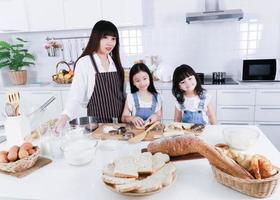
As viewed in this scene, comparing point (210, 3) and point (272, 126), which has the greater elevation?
point (210, 3)

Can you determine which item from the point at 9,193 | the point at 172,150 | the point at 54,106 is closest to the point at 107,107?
the point at 172,150

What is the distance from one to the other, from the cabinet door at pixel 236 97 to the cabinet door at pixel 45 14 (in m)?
1.87

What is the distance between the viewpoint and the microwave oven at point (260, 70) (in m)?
2.65

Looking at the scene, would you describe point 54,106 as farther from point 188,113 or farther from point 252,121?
point 252,121

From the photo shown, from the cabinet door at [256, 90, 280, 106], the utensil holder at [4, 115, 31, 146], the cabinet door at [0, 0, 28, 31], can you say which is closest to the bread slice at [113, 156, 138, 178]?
the utensil holder at [4, 115, 31, 146]

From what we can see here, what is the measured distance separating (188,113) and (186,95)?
0.12 m

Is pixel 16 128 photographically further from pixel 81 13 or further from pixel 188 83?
pixel 81 13

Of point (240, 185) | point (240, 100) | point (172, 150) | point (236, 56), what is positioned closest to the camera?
point (240, 185)

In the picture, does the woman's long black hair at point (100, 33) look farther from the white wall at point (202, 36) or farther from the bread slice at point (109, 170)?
the white wall at point (202, 36)

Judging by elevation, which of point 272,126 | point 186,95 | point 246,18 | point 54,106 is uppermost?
point 246,18

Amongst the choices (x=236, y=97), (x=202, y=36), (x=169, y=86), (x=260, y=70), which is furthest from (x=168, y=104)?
(x=260, y=70)

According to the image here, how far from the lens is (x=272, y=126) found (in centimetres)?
257

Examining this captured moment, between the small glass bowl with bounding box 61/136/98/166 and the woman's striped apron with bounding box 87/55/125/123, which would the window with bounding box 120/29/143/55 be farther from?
the small glass bowl with bounding box 61/136/98/166

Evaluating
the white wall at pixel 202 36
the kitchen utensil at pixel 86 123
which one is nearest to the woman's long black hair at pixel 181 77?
the kitchen utensil at pixel 86 123
